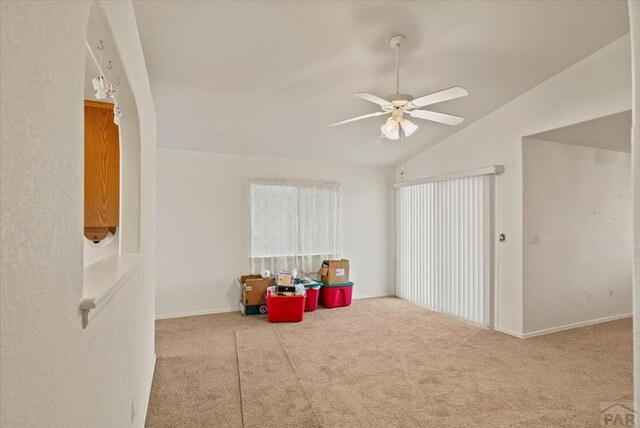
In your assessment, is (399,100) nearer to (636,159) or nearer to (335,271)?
(636,159)

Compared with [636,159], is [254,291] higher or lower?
lower

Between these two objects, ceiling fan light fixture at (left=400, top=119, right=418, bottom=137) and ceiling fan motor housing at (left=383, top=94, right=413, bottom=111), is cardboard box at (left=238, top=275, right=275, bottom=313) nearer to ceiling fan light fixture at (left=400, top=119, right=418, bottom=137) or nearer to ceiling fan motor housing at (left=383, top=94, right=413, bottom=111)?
ceiling fan light fixture at (left=400, top=119, right=418, bottom=137)

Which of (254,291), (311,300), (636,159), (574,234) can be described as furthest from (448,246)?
(636,159)

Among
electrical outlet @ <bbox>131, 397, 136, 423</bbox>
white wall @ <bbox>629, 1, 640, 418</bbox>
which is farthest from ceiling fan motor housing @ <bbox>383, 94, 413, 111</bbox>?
electrical outlet @ <bbox>131, 397, 136, 423</bbox>

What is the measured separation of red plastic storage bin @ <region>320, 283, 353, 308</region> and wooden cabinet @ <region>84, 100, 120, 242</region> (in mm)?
3345

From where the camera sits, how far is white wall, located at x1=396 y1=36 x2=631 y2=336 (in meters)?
3.08

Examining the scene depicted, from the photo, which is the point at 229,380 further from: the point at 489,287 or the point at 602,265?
the point at 602,265

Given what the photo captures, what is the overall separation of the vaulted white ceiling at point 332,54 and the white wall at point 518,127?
142mm

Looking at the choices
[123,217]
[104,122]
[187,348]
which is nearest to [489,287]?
[187,348]

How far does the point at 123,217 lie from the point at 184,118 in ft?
6.66

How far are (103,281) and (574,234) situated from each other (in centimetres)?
489

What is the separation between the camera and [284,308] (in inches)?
168

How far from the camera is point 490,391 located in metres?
2.57

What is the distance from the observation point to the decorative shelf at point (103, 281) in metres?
0.90
